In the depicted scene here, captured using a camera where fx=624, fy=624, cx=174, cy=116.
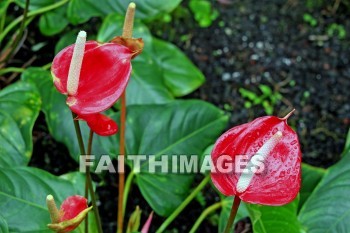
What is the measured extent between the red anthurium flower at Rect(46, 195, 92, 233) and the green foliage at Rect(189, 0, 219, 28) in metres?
1.33

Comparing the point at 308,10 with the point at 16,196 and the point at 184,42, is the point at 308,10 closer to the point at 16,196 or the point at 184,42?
the point at 184,42

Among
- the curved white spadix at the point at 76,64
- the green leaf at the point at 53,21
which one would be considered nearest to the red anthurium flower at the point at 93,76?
the curved white spadix at the point at 76,64

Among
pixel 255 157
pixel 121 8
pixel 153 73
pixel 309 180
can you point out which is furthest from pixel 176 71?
pixel 255 157

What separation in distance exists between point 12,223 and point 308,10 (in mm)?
1509

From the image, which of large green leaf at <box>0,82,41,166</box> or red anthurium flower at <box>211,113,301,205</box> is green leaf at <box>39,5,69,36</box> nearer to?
large green leaf at <box>0,82,41,166</box>

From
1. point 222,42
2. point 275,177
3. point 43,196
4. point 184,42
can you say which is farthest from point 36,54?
A: point 275,177

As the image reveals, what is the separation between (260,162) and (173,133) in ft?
1.91

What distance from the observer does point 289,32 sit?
7.47ft

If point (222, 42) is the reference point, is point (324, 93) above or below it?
below

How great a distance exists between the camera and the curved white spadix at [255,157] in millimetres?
959

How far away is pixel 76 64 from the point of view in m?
0.98

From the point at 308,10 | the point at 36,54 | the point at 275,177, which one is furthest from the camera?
the point at 308,10

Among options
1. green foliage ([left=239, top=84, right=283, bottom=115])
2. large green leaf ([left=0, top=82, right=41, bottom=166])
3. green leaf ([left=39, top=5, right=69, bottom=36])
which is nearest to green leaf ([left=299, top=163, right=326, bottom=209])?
green foliage ([left=239, top=84, right=283, bottom=115])

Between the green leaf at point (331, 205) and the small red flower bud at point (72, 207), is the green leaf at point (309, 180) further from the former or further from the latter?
the small red flower bud at point (72, 207)
